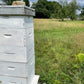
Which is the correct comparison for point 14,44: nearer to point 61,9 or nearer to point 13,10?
point 13,10

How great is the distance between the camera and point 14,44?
1.12 m

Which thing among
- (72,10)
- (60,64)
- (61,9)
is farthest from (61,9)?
(60,64)

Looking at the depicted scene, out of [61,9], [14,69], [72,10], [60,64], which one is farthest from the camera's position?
[72,10]

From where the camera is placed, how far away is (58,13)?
64.5 ft

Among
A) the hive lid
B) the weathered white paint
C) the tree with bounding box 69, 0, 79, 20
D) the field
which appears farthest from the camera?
the tree with bounding box 69, 0, 79, 20

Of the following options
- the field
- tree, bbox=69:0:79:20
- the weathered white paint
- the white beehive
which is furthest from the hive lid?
tree, bbox=69:0:79:20

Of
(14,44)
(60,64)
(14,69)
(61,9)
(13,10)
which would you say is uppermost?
(61,9)

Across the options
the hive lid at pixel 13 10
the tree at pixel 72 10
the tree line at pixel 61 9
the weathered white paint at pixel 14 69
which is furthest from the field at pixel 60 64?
the tree at pixel 72 10

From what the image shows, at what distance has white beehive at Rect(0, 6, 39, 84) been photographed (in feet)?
3.41

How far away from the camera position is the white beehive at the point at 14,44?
1.04 m

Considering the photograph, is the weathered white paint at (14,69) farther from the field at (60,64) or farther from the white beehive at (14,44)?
the field at (60,64)

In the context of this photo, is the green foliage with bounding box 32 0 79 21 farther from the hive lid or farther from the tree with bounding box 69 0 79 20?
the hive lid

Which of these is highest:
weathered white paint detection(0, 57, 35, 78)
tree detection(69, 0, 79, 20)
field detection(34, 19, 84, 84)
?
tree detection(69, 0, 79, 20)

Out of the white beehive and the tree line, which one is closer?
the white beehive
